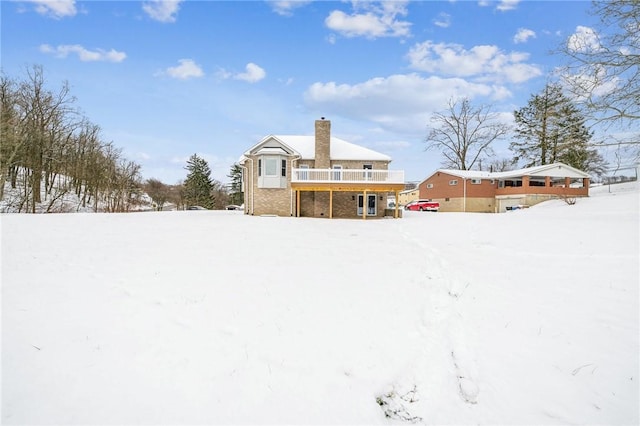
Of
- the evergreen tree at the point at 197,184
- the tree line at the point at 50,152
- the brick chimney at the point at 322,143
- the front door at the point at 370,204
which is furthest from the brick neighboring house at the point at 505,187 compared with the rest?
the evergreen tree at the point at 197,184

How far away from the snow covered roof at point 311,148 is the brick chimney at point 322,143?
63 cm

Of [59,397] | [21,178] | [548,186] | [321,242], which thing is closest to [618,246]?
[321,242]

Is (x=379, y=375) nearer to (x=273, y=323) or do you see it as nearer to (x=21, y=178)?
(x=273, y=323)

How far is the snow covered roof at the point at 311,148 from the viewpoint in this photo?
73.2ft

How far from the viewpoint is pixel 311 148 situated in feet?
80.6

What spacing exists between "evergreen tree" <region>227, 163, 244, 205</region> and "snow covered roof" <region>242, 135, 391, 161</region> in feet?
102

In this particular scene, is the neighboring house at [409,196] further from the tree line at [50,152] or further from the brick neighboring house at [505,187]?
the tree line at [50,152]

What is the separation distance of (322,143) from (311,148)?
167cm

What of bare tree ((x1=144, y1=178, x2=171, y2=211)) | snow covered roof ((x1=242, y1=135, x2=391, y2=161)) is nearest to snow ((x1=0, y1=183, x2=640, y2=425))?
snow covered roof ((x1=242, y1=135, x2=391, y2=161))

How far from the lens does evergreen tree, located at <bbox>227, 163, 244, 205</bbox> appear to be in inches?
2173

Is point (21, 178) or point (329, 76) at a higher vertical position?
point (329, 76)

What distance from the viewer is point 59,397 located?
322 cm

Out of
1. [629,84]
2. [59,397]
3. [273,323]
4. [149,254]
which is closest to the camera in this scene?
[59,397]

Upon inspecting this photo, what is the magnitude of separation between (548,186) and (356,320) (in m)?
34.8
